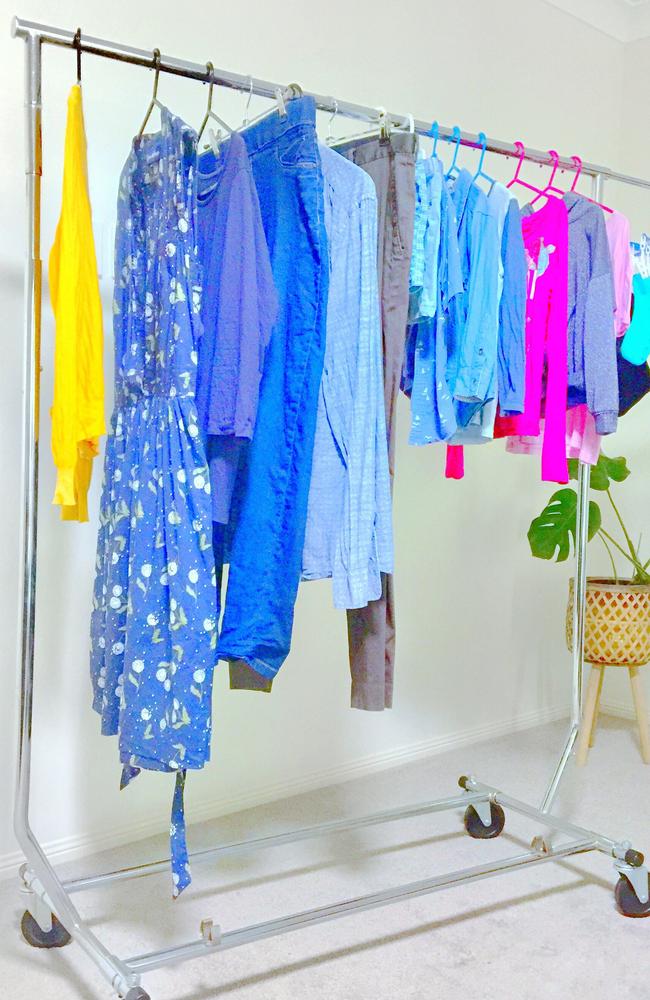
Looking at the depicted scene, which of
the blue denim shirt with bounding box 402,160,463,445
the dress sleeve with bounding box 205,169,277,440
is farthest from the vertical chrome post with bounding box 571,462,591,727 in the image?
the dress sleeve with bounding box 205,169,277,440

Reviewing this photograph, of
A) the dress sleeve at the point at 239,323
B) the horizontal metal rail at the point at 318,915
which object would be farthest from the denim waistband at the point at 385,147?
the horizontal metal rail at the point at 318,915

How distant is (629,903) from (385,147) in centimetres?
170

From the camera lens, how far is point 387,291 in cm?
191

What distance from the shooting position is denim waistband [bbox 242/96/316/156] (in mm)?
1752

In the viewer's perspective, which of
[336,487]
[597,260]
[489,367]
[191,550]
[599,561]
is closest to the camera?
[191,550]

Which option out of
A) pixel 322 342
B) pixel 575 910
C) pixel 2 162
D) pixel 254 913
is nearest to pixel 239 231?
pixel 322 342

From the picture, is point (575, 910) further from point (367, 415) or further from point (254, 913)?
point (367, 415)

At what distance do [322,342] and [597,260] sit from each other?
0.80m

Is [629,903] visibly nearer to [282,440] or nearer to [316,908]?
[316,908]

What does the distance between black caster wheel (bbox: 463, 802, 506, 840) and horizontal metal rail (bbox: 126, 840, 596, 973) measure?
34cm

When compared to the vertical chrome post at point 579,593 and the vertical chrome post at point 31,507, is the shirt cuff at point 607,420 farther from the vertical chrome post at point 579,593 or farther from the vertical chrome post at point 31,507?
the vertical chrome post at point 31,507

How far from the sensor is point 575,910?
229cm

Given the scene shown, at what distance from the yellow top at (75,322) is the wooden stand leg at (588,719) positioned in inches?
86.0

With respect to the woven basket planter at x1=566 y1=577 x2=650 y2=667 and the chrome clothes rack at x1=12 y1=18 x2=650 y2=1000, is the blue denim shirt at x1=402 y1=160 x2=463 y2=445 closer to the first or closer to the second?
the chrome clothes rack at x1=12 y1=18 x2=650 y2=1000
